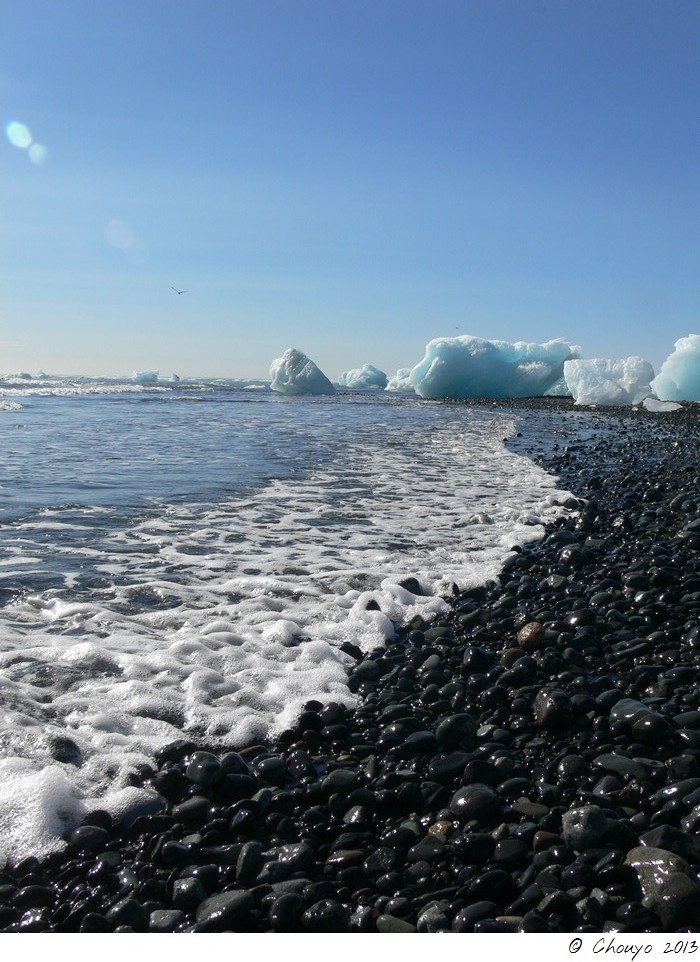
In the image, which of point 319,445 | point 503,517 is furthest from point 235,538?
point 319,445

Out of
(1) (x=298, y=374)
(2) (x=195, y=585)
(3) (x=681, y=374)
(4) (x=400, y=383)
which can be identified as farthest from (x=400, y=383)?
(2) (x=195, y=585)

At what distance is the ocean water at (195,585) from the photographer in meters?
3.16

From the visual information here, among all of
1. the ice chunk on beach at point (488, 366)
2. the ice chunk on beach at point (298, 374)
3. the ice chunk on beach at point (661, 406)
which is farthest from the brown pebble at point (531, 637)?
the ice chunk on beach at point (298, 374)

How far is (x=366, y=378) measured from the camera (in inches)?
2422

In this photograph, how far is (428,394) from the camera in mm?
38688

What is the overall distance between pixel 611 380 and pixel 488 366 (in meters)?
7.65

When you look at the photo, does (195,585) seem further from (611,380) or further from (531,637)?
(611,380)

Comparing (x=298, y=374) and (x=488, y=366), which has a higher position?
(x=488, y=366)

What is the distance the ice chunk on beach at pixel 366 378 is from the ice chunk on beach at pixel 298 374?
17092 millimetres

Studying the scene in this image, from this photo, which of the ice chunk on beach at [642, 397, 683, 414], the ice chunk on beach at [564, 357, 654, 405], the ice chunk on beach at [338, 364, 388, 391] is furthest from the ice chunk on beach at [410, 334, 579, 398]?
the ice chunk on beach at [338, 364, 388, 391]

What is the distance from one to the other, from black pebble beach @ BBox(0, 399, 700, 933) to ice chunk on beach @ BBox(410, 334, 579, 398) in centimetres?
3196

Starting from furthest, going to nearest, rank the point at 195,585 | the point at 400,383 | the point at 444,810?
the point at 400,383 → the point at 195,585 → the point at 444,810

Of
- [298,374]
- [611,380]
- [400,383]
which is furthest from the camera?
[400,383]

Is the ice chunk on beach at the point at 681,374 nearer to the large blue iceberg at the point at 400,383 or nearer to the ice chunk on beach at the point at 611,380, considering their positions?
the ice chunk on beach at the point at 611,380
